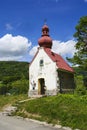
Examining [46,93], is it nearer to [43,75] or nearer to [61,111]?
[43,75]

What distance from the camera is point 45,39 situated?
34.8 m

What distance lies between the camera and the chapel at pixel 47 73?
3194cm

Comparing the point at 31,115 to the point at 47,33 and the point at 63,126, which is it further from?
the point at 47,33

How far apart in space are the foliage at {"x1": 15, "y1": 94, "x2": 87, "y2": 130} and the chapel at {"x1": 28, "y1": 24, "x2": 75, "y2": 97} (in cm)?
794

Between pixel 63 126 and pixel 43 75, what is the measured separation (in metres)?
15.7

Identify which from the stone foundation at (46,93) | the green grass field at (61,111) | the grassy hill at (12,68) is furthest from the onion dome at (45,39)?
the grassy hill at (12,68)

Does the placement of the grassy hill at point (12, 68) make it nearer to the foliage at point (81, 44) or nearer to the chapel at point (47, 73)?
the chapel at point (47, 73)

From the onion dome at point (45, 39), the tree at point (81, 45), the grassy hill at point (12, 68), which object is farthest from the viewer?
the grassy hill at point (12, 68)

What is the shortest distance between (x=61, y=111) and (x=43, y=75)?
528 inches

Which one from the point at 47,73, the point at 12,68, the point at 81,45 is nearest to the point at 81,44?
the point at 81,45

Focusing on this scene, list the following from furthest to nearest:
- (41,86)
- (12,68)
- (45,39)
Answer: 1. (12,68)
2. (45,39)
3. (41,86)

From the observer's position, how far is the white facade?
3194cm

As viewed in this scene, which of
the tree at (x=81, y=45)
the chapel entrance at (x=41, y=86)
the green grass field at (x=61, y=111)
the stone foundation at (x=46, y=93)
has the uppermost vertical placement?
the tree at (x=81, y=45)

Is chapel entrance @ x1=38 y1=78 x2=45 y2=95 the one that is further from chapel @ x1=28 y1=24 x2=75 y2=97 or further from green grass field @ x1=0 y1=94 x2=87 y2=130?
green grass field @ x1=0 y1=94 x2=87 y2=130
